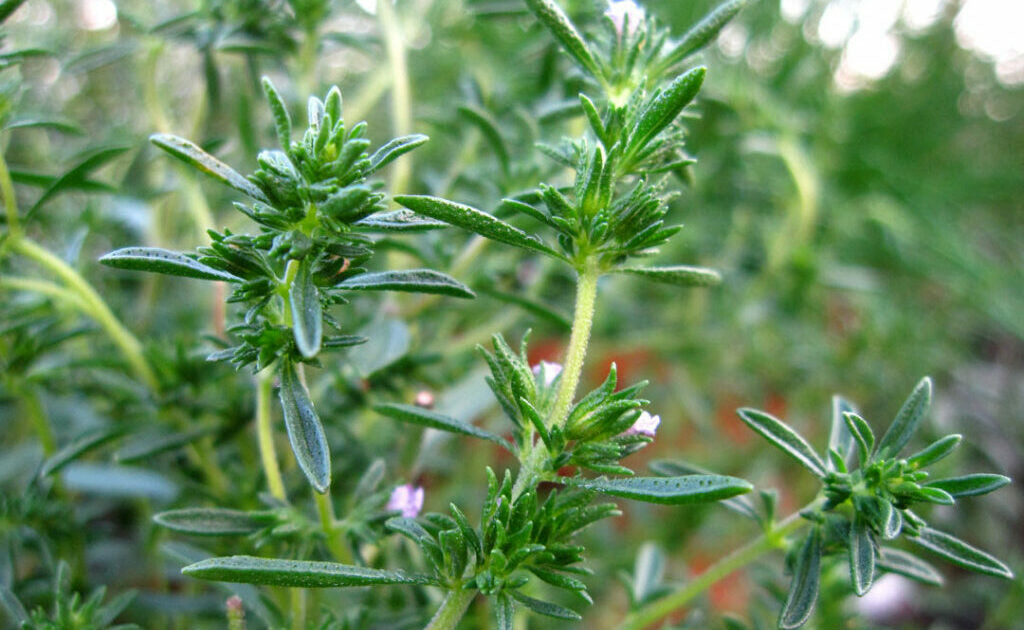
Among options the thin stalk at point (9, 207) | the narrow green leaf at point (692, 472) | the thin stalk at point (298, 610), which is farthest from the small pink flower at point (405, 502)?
the thin stalk at point (9, 207)

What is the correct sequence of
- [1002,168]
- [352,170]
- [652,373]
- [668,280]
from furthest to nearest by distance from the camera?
[1002,168] → [652,373] → [668,280] → [352,170]

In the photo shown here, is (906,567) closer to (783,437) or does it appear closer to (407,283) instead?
(783,437)

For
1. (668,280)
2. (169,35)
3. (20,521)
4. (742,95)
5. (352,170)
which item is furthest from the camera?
(742,95)

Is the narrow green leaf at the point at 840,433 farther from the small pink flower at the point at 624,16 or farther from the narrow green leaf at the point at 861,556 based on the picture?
the small pink flower at the point at 624,16

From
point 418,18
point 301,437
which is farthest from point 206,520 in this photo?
point 418,18

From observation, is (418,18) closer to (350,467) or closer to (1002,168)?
(350,467)

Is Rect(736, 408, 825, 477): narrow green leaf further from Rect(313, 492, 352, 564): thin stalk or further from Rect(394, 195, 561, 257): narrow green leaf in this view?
Rect(313, 492, 352, 564): thin stalk
